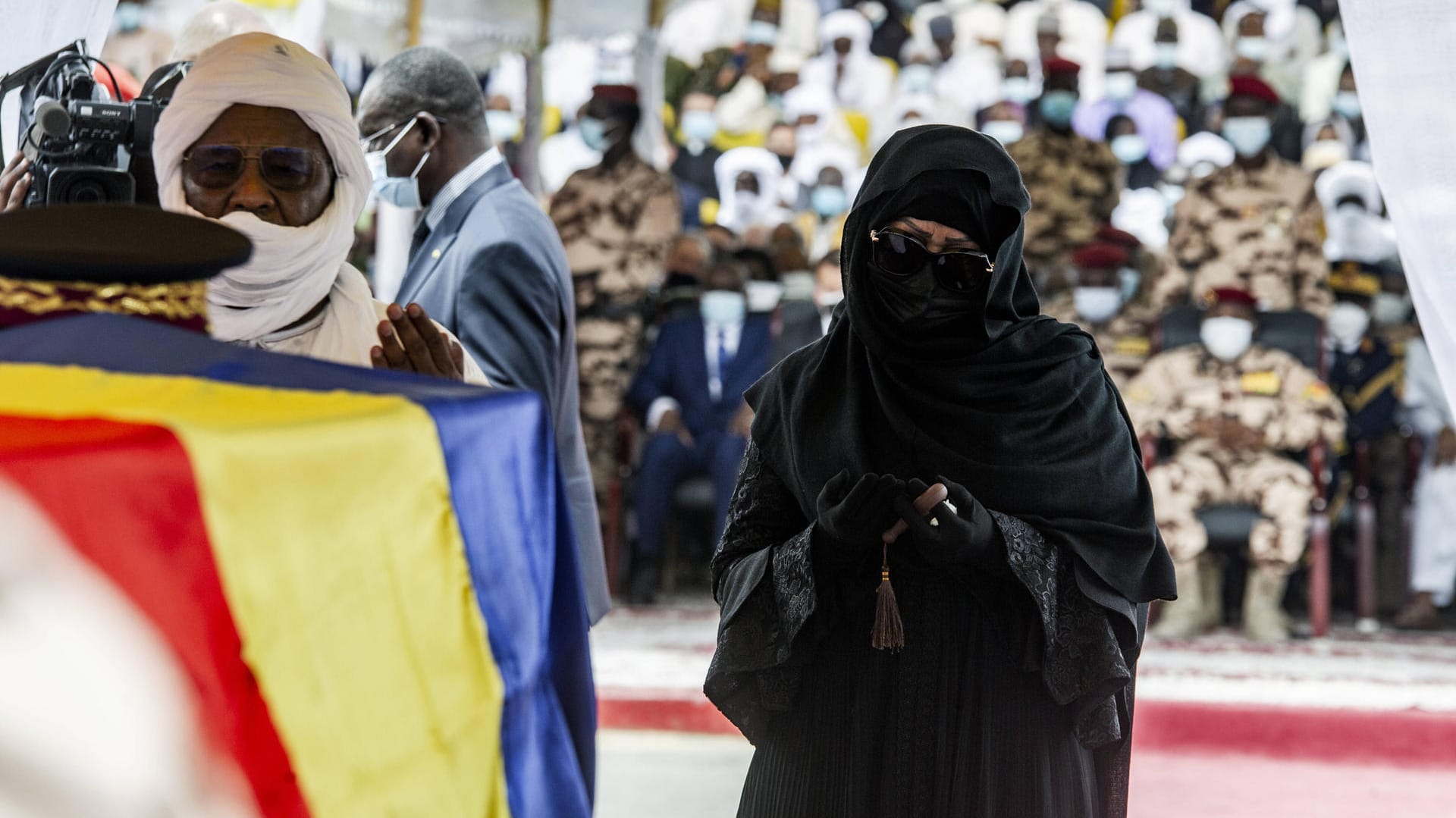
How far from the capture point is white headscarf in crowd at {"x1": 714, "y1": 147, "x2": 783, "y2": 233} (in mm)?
8820

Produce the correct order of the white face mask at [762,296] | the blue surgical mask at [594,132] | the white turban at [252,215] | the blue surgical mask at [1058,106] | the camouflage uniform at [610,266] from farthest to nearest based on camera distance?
the blue surgical mask at [1058,106]
the blue surgical mask at [594,132]
the white face mask at [762,296]
the camouflage uniform at [610,266]
the white turban at [252,215]

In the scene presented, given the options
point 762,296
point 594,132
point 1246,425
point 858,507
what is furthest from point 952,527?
point 594,132

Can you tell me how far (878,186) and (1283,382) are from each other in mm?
4854

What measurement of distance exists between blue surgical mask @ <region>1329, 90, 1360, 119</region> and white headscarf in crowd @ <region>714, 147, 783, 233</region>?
9.95 feet

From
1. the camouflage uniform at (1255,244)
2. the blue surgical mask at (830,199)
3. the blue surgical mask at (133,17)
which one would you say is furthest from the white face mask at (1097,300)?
the blue surgical mask at (133,17)

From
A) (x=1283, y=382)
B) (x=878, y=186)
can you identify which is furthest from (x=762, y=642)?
(x=1283, y=382)

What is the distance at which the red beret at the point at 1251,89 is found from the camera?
7.33 meters

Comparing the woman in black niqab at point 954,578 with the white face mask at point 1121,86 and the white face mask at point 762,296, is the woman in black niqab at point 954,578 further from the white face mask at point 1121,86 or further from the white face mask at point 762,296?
the white face mask at point 1121,86

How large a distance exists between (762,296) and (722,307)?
1.03 ft

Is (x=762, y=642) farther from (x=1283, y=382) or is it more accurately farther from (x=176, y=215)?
(x=1283, y=382)

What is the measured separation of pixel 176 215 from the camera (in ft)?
4.47

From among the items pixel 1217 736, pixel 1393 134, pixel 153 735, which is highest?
pixel 1393 134

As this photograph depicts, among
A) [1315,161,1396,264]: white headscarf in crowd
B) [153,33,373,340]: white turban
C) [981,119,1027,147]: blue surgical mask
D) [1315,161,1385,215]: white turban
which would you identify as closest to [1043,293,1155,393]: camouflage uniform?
[1315,161,1396,264]: white headscarf in crowd

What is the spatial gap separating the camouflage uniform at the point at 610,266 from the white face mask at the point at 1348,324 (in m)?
3.00
